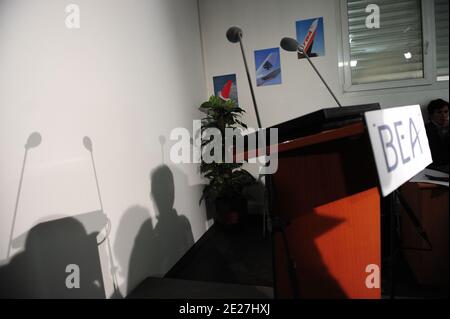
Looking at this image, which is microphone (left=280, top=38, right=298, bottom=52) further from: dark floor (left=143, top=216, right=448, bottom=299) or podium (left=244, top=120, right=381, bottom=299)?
dark floor (left=143, top=216, right=448, bottom=299)

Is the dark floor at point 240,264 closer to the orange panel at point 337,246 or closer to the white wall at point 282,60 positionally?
the orange panel at point 337,246

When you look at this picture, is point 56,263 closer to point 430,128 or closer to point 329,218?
point 329,218

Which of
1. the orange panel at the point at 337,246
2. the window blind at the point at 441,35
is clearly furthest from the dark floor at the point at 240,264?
the window blind at the point at 441,35

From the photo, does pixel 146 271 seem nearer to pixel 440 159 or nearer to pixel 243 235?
pixel 243 235

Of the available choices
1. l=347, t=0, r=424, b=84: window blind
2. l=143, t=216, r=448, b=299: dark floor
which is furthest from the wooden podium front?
l=347, t=0, r=424, b=84: window blind

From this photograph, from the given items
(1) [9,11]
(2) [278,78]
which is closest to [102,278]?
(1) [9,11]

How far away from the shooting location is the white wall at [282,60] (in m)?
3.02

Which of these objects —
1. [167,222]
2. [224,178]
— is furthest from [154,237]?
[224,178]

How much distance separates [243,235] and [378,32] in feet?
8.42

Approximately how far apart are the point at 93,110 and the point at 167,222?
113 cm

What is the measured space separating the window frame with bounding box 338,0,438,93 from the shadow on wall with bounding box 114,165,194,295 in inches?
84.7

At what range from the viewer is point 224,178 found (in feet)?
9.61

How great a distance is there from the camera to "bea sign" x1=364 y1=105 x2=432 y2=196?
0.84 metres

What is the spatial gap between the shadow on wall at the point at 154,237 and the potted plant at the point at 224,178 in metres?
0.43
